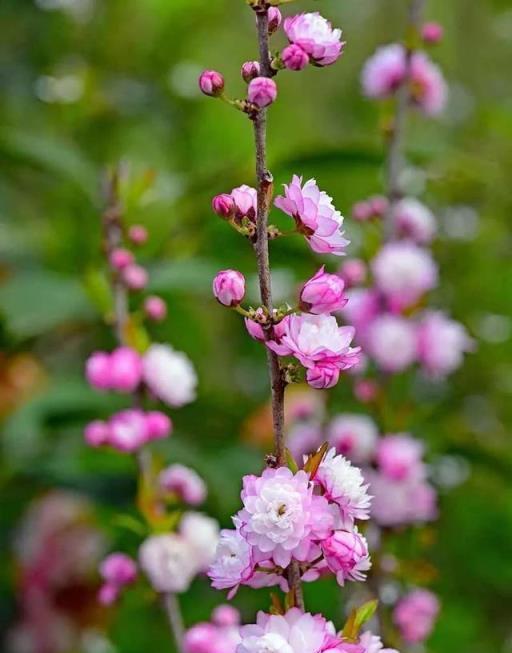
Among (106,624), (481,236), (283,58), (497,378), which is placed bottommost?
(106,624)

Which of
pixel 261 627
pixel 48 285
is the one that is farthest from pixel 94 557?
pixel 261 627

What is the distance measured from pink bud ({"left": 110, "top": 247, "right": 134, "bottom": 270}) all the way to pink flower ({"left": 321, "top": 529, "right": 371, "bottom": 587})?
10.9 inches

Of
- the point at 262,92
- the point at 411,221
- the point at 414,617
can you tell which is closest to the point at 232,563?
the point at 262,92

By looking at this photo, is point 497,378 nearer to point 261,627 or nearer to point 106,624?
point 106,624

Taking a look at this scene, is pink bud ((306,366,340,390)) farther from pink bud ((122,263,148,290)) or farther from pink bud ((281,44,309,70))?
pink bud ((122,263,148,290))

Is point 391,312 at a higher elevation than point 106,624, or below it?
higher

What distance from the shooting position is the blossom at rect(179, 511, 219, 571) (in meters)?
0.51

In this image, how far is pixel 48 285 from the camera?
77cm

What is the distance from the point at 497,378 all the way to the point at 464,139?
21.9 inches

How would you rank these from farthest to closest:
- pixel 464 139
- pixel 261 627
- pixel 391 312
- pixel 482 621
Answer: pixel 464 139, pixel 482 621, pixel 391 312, pixel 261 627

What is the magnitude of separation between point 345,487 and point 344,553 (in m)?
0.02

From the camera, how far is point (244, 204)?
0.31 metres

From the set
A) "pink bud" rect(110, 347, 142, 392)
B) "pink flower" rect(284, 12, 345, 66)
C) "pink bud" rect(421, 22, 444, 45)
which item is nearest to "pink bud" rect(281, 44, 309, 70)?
"pink flower" rect(284, 12, 345, 66)

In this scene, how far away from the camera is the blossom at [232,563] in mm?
303
